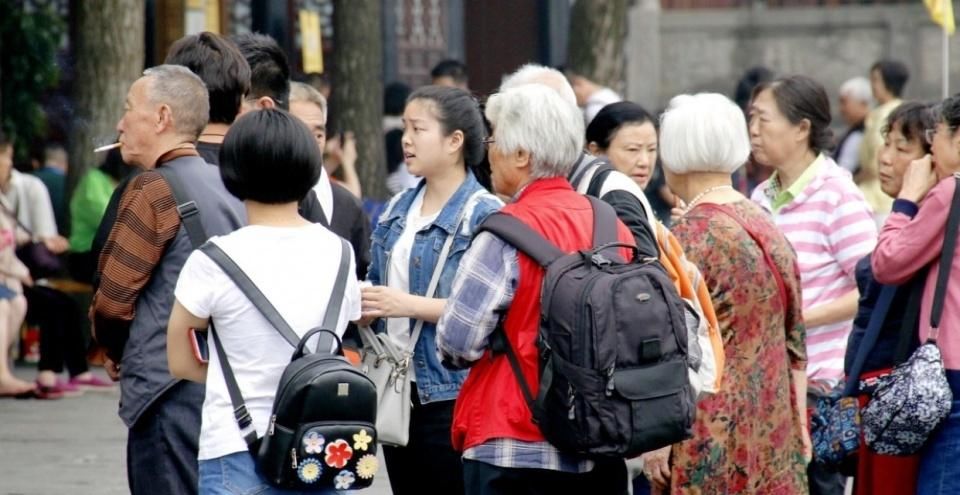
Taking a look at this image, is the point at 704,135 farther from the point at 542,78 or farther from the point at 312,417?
the point at 312,417

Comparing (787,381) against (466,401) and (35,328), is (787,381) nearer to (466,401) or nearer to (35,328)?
(466,401)

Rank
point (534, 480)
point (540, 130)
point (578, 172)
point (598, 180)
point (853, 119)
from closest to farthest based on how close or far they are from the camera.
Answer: point (534, 480) < point (540, 130) < point (598, 180) < point (578, 172) < point (853, 119)

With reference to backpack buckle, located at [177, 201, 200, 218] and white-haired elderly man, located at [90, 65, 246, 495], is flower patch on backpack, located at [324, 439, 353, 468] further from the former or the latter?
backpack buckle, located at [177, 201, 200, 218]

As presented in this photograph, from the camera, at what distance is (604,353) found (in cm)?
453

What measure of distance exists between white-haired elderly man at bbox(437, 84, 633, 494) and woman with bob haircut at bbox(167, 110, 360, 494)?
36cm

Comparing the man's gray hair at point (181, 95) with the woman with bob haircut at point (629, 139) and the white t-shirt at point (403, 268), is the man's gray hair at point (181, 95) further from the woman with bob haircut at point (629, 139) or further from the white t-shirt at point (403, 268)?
the woman with bob haircut at point (629, 139)

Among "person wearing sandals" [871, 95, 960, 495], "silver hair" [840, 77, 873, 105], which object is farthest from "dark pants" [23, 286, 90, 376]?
"person wearing sandals" [871, 95, 960, 495]

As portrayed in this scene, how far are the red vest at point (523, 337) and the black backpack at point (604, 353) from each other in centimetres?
4

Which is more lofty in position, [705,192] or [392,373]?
[705,192]

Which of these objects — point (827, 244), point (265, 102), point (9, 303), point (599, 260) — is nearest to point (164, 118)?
point (265, 102)

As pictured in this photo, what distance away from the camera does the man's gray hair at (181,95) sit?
5.20 metres

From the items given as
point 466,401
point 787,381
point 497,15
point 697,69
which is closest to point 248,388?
point 466,401

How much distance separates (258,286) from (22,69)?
12.5 metres

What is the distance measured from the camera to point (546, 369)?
15.1ft
